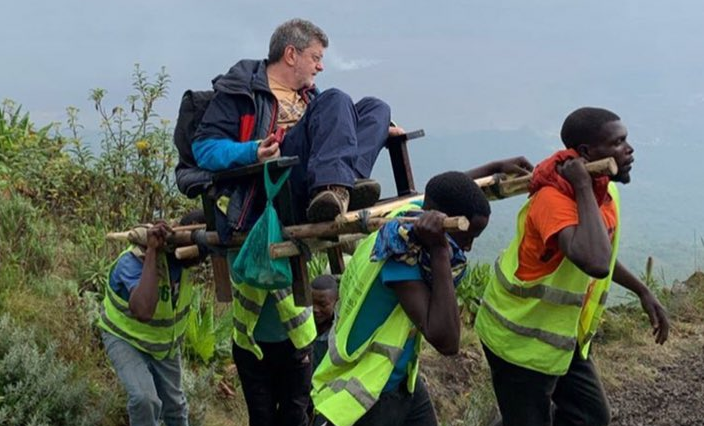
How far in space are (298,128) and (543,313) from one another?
1359 mm

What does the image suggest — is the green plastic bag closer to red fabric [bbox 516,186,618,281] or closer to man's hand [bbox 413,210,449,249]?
man's hand [bbox 413,210,449,249]

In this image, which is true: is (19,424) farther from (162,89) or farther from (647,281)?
(647,281)

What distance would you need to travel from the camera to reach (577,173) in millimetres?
3477

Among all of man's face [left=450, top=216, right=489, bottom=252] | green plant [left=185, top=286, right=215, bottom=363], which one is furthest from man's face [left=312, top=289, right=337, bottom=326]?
man's face [left=450, top=216, right=489, bottom=252]

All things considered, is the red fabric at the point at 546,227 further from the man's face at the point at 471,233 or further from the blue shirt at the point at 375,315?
the blue shirt at the point at 375,315

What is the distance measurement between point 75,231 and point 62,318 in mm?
1758

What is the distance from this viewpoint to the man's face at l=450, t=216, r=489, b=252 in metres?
3.23

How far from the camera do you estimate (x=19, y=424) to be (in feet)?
15.6

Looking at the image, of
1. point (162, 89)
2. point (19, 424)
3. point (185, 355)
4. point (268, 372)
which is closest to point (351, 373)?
point (268, 372)

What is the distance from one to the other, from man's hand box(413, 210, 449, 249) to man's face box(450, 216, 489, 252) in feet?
0.74

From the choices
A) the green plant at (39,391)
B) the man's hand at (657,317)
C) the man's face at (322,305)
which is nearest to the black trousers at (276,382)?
the man's face at (322,305)

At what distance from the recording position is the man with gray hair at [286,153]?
3.61 meters

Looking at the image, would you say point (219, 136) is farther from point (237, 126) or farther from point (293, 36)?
point (293, 36)

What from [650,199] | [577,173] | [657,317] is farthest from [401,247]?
[650,199]
